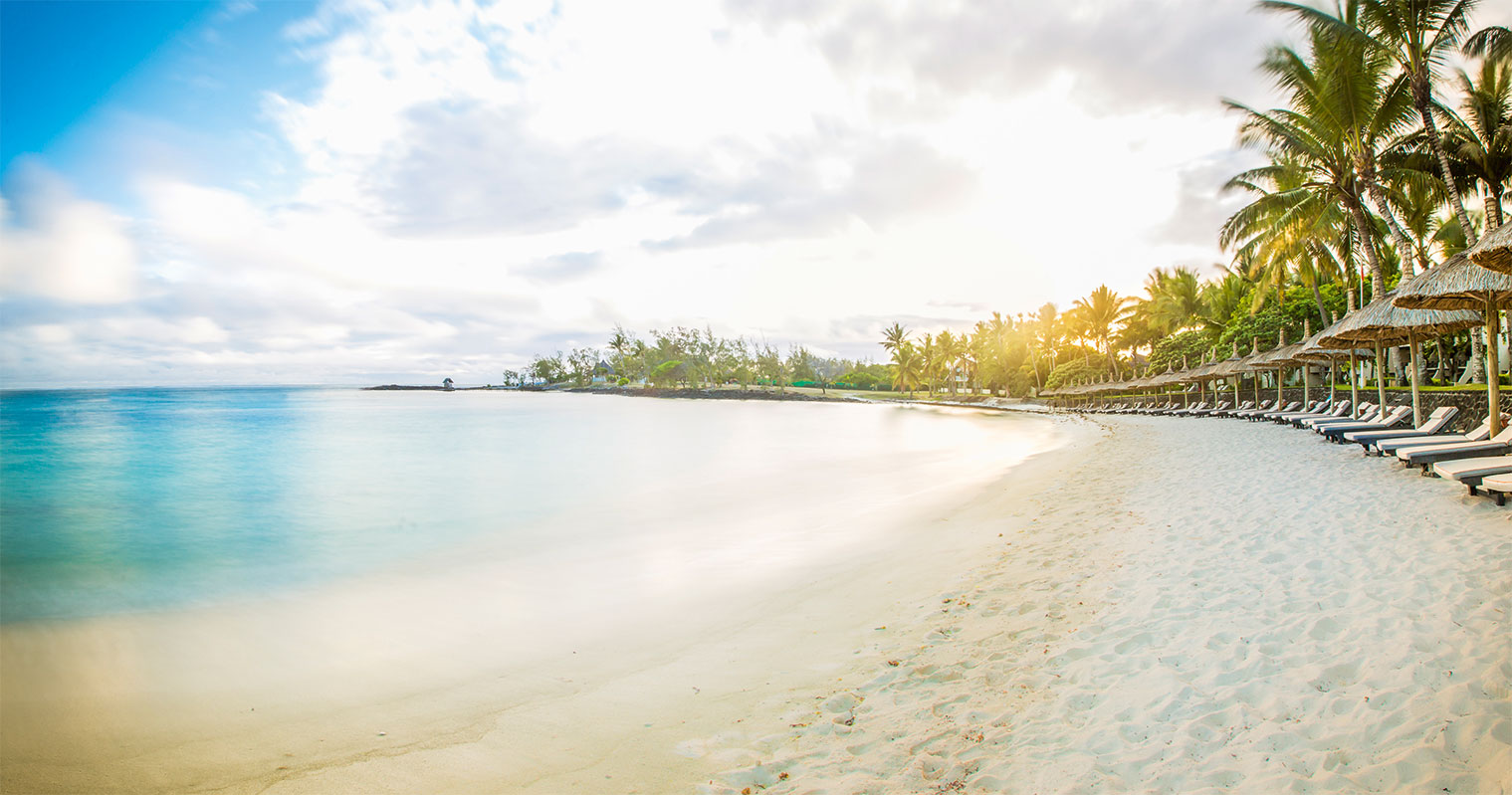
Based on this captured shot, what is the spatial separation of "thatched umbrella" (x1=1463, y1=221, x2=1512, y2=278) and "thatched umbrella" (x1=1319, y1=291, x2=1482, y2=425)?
4118 millimetres

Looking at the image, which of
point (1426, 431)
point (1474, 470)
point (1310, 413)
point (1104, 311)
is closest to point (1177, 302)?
point (1104, 311)

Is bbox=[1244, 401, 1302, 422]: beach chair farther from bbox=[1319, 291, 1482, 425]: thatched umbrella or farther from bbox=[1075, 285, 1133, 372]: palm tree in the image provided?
bbox=[1075, 285, 1133, 372]: palm tree

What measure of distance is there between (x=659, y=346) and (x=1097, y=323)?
73240 mm

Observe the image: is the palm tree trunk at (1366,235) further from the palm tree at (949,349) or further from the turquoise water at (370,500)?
the palm tree at (949,349)

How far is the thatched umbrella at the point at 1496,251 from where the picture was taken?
534cm

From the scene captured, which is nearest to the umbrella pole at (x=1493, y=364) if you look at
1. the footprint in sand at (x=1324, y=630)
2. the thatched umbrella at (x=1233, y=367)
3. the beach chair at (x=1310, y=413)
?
the footprint in sand at (x=1324, y=630)

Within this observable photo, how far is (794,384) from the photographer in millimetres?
112438

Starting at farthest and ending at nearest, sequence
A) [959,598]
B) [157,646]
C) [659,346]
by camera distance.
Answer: [659,346], [157,646], [959,598]

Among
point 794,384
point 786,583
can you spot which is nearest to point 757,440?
point 786,583

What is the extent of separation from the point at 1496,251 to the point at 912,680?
624 centimetres

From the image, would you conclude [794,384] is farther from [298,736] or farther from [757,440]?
[298,736]

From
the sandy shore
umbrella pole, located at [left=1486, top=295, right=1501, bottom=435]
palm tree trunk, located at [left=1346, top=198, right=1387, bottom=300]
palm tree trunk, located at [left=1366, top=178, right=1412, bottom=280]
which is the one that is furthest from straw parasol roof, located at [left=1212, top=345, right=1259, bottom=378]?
the sandy shore

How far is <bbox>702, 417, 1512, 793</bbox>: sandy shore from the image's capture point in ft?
7.91

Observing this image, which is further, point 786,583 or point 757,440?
point 757,440
